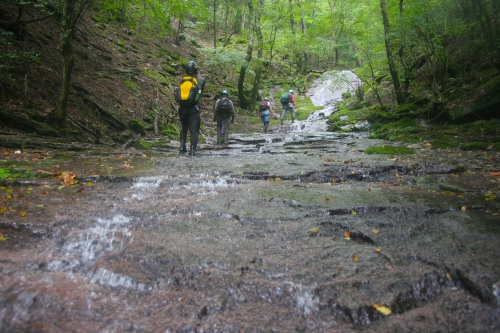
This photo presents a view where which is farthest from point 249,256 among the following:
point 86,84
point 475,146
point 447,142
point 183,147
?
point 86,84

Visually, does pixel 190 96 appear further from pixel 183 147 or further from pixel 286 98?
pixel 286 98

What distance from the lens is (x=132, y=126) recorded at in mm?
11055

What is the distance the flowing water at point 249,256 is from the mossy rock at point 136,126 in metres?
6.41

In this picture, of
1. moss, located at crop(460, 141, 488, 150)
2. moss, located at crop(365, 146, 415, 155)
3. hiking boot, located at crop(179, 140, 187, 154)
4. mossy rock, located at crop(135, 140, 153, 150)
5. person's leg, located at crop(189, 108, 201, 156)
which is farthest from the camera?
mossy rock, located at crop(135, 140, 153, 150)

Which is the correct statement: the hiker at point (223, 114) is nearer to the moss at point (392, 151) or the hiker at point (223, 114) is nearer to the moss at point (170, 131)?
the moss at point (170, 131)

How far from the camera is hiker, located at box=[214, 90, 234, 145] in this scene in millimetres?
11414

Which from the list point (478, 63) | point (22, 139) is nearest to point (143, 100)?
point (22, 139)

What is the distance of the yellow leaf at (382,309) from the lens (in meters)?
1.96

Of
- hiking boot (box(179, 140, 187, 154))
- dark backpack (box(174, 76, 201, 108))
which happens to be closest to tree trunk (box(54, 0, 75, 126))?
dark backpack (box(174, 76, 201, 108))

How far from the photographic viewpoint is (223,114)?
11695 millimetres

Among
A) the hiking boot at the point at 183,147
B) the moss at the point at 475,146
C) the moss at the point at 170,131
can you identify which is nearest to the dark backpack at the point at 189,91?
the hiking boot at the point at 183,147

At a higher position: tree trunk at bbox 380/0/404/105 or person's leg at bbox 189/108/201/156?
tree trunk at bbox 380/0/404/105

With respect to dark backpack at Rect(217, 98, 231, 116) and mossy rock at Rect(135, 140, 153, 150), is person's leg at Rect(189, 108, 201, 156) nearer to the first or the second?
mossy rock at Rect(135, 140, 153, 150)

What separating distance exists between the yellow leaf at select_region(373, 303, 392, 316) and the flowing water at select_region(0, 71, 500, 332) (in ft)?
0.10
